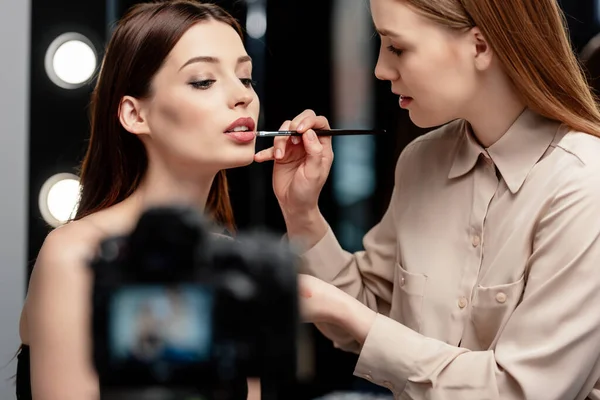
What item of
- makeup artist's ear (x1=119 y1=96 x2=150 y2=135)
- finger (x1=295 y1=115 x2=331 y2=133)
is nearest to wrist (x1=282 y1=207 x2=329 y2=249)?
finger (x1=295 y1=115 x2=331 y2=133)

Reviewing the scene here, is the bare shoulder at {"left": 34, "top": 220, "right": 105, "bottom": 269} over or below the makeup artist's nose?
below

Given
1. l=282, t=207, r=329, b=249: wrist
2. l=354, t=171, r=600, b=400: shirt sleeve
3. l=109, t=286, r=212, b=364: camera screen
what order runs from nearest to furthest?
l=109, t=286, r=212, b=364: camera screen < l=354, t=171, r=600, b=400: shirt sleeve < l=282, t=207, r=329, b=249: wrist

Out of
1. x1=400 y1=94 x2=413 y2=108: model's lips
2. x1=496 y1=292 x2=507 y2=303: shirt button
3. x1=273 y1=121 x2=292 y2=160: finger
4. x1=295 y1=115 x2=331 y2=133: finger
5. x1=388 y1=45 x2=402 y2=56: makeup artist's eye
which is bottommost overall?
x1=496 y1=292 x2=507 y2=303: shirt button

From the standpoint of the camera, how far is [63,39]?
927 millimetres

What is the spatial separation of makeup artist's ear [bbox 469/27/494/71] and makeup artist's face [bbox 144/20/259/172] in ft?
0.81

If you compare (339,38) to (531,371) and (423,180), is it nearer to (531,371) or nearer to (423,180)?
(423,180)

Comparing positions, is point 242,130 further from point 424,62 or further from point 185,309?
point 185,309

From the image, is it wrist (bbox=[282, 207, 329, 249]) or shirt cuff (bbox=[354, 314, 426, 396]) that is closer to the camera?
shirt cuff (bbox=[354, 314, 426, 396])

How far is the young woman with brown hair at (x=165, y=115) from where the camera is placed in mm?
860

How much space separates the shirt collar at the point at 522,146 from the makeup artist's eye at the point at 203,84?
34 cm

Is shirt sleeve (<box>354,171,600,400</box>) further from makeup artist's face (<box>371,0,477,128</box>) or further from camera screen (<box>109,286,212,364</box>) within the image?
camera screen (<box>109,286,212,364</box>)

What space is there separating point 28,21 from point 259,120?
288mm

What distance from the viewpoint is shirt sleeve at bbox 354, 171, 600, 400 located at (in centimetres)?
85

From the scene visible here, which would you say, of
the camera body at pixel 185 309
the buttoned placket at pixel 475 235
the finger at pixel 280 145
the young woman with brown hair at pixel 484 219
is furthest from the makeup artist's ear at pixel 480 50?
the camera body at pixel 185 309
